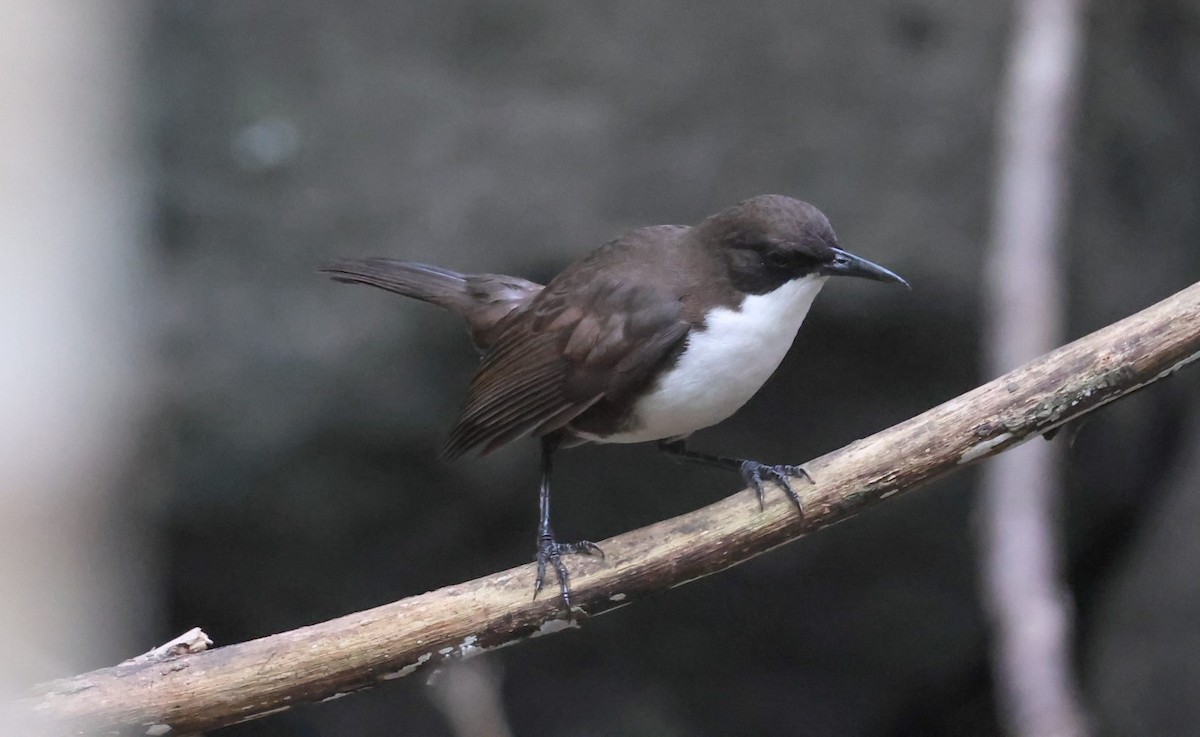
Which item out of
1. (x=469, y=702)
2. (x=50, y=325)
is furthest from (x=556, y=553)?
(x=50, y=325)

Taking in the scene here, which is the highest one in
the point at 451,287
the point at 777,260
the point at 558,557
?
the point at 451,287

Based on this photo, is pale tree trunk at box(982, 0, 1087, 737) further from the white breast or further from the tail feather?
the tail feather

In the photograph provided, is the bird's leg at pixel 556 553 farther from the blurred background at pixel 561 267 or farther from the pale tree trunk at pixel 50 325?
the blurred background at pixel 561 267

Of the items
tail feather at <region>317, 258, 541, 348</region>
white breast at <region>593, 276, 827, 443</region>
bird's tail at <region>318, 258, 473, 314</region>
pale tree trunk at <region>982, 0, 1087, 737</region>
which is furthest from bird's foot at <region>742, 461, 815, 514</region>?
bird's tail at <region>318, 258, 473, 314</region>

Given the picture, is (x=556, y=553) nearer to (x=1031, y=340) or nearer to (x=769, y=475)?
(x=769, y=475)

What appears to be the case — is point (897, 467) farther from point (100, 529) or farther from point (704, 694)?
point (704, 694)

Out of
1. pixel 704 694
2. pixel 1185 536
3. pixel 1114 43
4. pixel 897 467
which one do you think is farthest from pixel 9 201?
pixel 1114 43

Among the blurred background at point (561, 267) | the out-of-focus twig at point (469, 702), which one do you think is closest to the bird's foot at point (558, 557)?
the out-of-focus twig at point (469, 702)
